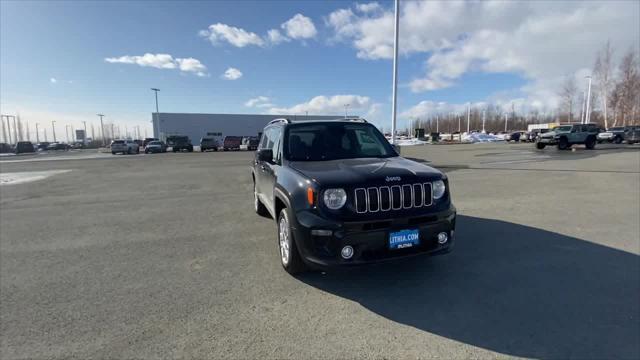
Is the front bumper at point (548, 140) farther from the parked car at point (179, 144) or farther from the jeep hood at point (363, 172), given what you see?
the parked car at point (179, 144)

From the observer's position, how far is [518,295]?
337 cm

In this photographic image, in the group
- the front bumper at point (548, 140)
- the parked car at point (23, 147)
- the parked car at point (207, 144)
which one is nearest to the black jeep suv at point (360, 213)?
the front bumper at point (548, 140)

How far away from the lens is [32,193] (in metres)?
10.5

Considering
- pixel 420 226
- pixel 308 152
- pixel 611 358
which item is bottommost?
pixel 611 358

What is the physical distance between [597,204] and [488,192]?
228cm

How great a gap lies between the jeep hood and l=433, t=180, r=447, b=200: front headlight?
6cm

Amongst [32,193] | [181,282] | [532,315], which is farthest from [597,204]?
[32,193]

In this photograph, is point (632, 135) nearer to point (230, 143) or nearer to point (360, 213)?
point (360, 213)

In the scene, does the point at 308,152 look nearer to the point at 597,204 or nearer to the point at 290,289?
the point at 290,289

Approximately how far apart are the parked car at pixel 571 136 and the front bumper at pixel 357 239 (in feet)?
Result: 86.5

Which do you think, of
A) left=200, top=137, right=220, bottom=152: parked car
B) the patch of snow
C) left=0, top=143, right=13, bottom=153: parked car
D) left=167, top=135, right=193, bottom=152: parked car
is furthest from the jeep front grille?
left=0, top=143, right=13, bottom=153: parked car

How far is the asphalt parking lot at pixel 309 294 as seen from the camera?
266 centimetres

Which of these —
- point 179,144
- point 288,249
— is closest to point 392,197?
point 288,249

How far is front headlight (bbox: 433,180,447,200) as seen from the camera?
11.7 ft
